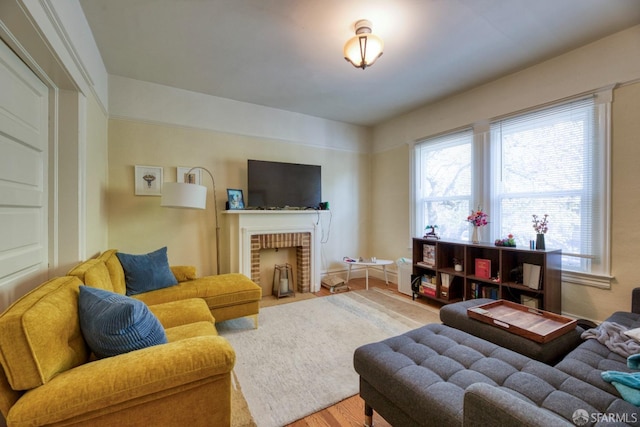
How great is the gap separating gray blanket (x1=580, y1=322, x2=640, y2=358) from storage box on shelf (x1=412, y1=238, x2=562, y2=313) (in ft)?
3.09

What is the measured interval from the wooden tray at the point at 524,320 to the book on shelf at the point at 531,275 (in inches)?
29.9

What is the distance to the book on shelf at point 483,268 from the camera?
3051 millimetres

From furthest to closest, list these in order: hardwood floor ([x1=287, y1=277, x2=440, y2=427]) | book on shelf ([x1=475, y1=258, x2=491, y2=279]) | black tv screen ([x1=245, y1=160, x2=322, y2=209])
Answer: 1. black tv screen ([x1=245, y1=160, x2=322, y2=209])
2. book on shelf ([x1=475, y1=258, x2=491, y2=279])
3. hardwood floor ([x1=287, y1=277, x2=440, y2=427])

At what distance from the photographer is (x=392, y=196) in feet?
15.5

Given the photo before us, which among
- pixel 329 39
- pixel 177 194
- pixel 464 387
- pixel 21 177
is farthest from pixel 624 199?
pixel 21 177

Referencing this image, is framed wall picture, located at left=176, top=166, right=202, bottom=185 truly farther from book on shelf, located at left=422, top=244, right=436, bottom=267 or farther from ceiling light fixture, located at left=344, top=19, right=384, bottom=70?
book on shelf, located at left=422, top=244, right=436, bottom=267

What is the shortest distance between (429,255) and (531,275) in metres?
1.14

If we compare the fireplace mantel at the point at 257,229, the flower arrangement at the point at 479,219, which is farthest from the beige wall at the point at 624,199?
the fireplace mantel at the point at 257,229

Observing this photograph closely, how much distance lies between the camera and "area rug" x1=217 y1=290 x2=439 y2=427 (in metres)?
1.74

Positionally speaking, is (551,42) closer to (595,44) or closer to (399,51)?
(595,44)

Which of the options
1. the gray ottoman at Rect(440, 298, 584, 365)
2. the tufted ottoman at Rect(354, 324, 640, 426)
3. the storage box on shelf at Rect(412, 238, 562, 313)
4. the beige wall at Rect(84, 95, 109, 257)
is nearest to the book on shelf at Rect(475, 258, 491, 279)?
the storage box on shelf at Rect(412, 238, 562, 313)

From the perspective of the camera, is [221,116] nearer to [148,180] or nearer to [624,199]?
[148,180]

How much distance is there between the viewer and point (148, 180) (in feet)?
10.9

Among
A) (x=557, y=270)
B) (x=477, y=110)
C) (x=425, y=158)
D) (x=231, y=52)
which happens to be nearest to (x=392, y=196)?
(x=425, y=158)
